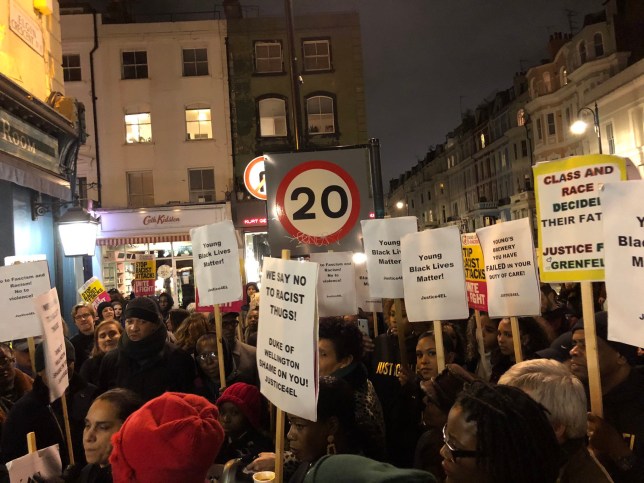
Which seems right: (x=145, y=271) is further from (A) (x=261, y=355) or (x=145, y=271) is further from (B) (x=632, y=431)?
(B) (x=632, y=431)

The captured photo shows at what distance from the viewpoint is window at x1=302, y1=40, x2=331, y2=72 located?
27.5 meters

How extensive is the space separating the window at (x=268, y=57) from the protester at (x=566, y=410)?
1010 inches

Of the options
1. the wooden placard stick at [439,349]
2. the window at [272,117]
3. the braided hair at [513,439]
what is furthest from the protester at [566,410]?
the window at [272,117]

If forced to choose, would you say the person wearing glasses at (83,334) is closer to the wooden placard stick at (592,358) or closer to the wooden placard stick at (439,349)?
the wooden placard stick at (439,349)

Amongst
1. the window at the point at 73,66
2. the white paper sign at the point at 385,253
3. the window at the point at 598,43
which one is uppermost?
the window at the point at 598,43

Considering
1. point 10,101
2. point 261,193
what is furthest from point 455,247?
point 10,101

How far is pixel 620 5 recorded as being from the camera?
45594 mm

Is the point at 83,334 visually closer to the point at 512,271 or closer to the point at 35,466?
the point at 35,466

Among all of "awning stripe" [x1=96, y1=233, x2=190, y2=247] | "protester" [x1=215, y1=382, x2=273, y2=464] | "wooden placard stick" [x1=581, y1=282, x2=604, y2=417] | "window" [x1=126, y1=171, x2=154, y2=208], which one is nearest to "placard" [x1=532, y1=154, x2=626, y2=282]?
"wooden placard stick" [x1=581, y1=282, x2=604, y2=417]

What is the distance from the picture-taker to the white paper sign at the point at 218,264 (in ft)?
17.5

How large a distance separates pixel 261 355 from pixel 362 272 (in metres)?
4.44

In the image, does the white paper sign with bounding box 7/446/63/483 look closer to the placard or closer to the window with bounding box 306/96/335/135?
the placard

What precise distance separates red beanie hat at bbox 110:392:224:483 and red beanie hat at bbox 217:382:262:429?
1.46m

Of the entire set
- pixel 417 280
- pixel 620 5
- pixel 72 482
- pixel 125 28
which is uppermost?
pixel 620 5
